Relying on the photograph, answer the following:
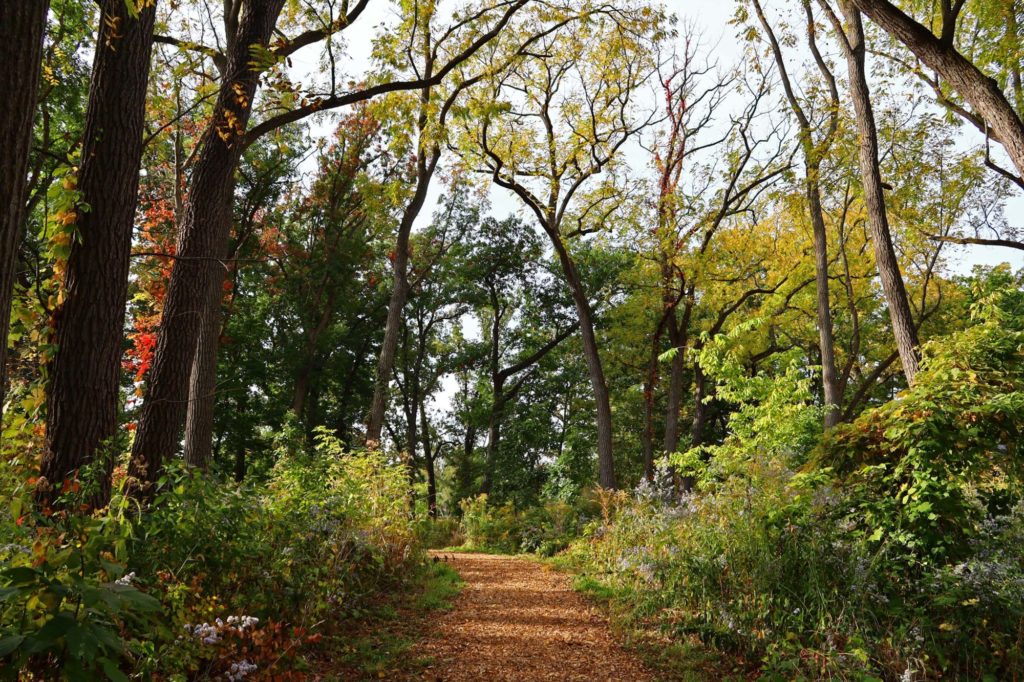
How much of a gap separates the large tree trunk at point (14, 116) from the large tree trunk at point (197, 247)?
286cm

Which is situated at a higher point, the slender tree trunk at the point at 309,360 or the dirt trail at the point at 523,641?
the slender tree trunk at the point at 309,360

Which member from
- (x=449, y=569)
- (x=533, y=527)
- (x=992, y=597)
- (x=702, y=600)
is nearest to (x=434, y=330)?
(x=533, y=527)

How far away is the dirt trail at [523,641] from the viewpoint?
4.75 metres

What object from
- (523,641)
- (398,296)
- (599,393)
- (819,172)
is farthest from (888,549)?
(819,172)

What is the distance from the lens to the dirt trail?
15.6 ft

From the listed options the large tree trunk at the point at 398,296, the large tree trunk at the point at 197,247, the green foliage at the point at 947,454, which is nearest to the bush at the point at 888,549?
the green foliage at the point at 947,454

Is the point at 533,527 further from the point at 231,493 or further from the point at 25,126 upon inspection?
the point at 25,126

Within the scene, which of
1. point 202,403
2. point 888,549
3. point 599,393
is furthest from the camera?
point 599,393

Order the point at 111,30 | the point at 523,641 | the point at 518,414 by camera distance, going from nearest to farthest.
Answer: the point at 111,30, the point at 523,641, the point at 518,414

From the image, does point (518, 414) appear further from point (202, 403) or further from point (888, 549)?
point (888, 549)

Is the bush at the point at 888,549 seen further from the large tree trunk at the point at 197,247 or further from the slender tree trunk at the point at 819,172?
the slender tree trunk at the point at 819,172

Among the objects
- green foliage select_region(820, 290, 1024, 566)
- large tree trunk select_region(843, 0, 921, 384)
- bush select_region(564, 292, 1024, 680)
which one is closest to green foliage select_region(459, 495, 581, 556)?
bush select_region(564, 292, 1024, 680)

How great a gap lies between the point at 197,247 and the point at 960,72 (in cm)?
759

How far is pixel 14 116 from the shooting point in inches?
84.4
